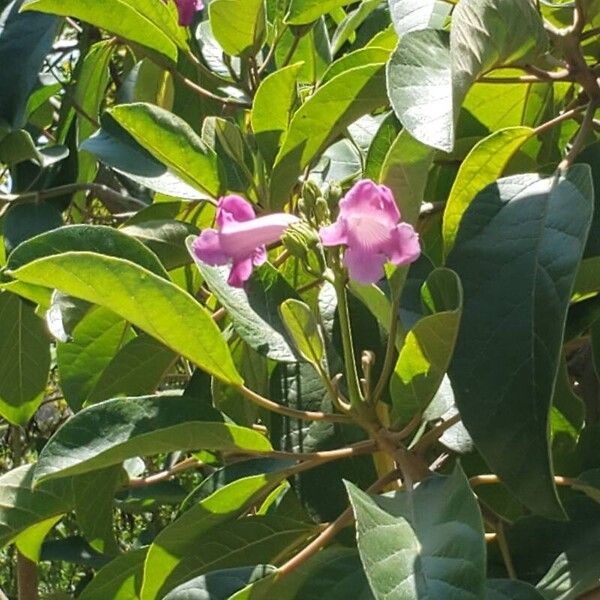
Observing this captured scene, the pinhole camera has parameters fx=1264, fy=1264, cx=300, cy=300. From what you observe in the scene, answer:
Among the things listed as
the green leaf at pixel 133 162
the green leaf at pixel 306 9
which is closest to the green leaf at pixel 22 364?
the green leaf at pixel 133 162

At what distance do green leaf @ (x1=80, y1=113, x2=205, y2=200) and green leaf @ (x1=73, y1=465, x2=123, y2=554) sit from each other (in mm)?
265

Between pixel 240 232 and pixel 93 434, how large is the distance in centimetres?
18

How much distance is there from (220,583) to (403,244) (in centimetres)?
29

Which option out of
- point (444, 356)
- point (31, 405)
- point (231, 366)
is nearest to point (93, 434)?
point (231, 366)

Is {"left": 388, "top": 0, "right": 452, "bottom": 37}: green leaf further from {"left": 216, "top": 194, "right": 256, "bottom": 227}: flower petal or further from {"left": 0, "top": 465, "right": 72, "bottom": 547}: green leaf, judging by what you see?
{"left": 0, "top": 465, "right": 72, "bottom": 547}: green leaf

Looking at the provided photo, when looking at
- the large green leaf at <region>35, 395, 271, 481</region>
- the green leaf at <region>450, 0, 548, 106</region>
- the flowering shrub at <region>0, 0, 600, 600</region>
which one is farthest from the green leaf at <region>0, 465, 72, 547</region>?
the green leaf at <region>450, 0, 548, 106</region>

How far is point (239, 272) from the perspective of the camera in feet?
2.91

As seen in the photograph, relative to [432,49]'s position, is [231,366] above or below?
below

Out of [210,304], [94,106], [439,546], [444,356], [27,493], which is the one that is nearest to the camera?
[439,546]

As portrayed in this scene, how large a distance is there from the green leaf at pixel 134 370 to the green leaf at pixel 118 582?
15cm

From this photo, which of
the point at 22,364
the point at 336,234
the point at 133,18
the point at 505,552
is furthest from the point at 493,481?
the point at 22,364

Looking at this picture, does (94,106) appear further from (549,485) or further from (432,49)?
(549,485)

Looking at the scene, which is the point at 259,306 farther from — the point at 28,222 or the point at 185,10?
the point at 28,222

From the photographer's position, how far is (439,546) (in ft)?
2.31
